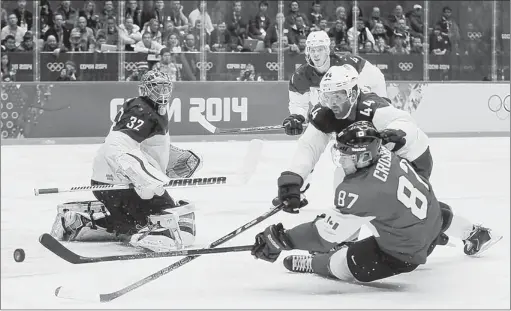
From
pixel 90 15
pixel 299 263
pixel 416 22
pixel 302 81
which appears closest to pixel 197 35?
pixel 90 15

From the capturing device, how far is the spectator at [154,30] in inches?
447

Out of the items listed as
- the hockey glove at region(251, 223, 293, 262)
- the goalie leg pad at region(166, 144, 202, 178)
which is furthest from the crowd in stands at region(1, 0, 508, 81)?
the hockey glove at region(251, 223, 293, 262)

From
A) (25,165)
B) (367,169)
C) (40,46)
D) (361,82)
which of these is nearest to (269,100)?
(40,46)

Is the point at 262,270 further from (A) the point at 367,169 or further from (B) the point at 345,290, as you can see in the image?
(A) the point at 367,169

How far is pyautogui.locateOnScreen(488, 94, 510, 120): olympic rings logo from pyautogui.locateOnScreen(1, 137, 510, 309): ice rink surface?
14.8 feet

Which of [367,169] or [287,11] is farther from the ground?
[287,11]

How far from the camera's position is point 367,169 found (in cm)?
364

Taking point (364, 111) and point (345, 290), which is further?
point (364, 111)

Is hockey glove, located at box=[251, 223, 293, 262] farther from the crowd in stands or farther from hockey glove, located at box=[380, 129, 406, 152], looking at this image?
the crowd in stands

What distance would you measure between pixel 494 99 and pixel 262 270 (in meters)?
8.28

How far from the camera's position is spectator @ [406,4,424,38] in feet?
40.7

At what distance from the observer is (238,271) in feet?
14.5

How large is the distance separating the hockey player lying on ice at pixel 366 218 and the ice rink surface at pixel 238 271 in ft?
0.38

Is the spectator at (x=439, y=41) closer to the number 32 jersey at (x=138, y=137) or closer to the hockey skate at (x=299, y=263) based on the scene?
the number 32 jersey at (x=138, y=137)
